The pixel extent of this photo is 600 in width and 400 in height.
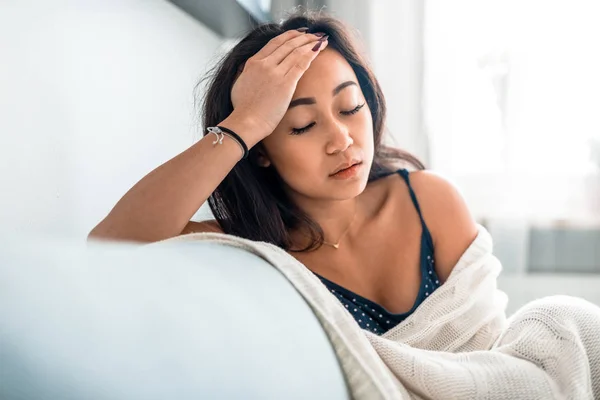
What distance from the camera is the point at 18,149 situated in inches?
39.9

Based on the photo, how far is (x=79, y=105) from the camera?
1193 mm

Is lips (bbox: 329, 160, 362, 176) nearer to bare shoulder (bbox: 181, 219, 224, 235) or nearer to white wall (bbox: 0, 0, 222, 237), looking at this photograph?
bare shoulder (bbox: 181, 219, 224, 235)

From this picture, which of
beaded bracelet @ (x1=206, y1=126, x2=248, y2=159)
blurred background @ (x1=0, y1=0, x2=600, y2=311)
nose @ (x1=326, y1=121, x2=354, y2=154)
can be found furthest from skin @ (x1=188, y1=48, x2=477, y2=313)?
blurred background @ (x1=0, y1=0, x2=600, y2=311)

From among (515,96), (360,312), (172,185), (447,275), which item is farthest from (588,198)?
(172,185)

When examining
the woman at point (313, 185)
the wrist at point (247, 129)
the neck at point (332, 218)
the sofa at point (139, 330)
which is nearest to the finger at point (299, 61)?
the woman at point (313, 185)

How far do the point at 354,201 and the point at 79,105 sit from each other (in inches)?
22.7

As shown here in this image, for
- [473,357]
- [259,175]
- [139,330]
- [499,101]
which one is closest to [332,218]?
[259,175]

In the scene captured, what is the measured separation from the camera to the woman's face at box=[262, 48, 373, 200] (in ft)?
3.92

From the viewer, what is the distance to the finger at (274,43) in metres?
1.24

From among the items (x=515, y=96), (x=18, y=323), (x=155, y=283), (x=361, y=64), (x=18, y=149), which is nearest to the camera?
(x=18, y=323)

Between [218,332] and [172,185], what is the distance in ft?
A: 1.76

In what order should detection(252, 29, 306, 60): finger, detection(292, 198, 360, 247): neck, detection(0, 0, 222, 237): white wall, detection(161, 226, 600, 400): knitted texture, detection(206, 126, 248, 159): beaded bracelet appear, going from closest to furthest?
detection(161, 226, 600, 400): knitted texture → detection(0, 0, 222, 237): white wall → detection(206, 126, 248, 159): beaded bracelet → detection(252, 29, 306, 60): finger → detection(292, 198, 360, 247): neck

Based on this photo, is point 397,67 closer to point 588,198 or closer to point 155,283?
point 588,198

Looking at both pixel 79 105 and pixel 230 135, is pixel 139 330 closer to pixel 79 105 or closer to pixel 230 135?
pixel 230 135
